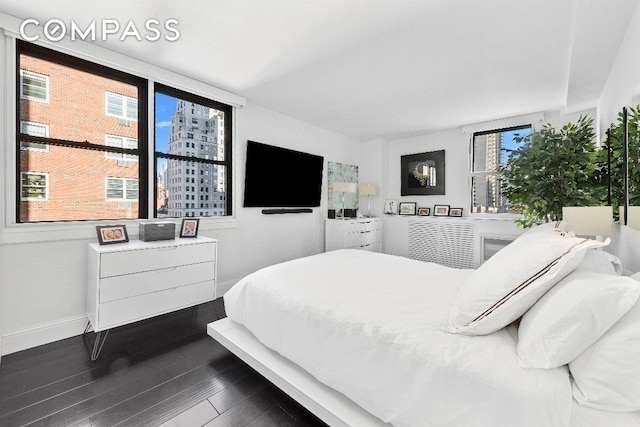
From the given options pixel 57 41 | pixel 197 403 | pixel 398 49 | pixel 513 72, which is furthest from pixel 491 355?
pixel 57 41

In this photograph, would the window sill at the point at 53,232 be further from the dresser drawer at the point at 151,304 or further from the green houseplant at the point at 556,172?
the green houseplant at the point at 556,172

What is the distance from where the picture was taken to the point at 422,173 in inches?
193

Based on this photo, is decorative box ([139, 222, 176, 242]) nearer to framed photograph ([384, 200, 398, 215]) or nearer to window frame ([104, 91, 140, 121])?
window frame ([104, 91, 140, 121])

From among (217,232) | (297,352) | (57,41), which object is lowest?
(297,352)

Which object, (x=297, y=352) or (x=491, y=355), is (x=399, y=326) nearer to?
(x=491, y=355)

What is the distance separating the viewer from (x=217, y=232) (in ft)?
10.6

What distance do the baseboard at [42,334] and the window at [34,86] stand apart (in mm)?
1815

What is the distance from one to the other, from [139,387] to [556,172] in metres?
3.56

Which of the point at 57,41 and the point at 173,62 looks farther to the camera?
the point at 173,62

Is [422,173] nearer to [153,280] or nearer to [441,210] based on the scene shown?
[441,210]

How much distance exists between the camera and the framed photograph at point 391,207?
5.16m

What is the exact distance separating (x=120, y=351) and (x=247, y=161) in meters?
2.31

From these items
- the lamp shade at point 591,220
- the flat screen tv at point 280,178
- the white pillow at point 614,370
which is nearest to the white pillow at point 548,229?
the lamp shade at point 591,220

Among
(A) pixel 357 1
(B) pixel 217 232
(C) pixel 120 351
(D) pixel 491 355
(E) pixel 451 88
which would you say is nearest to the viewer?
(D) pixel 491 355
